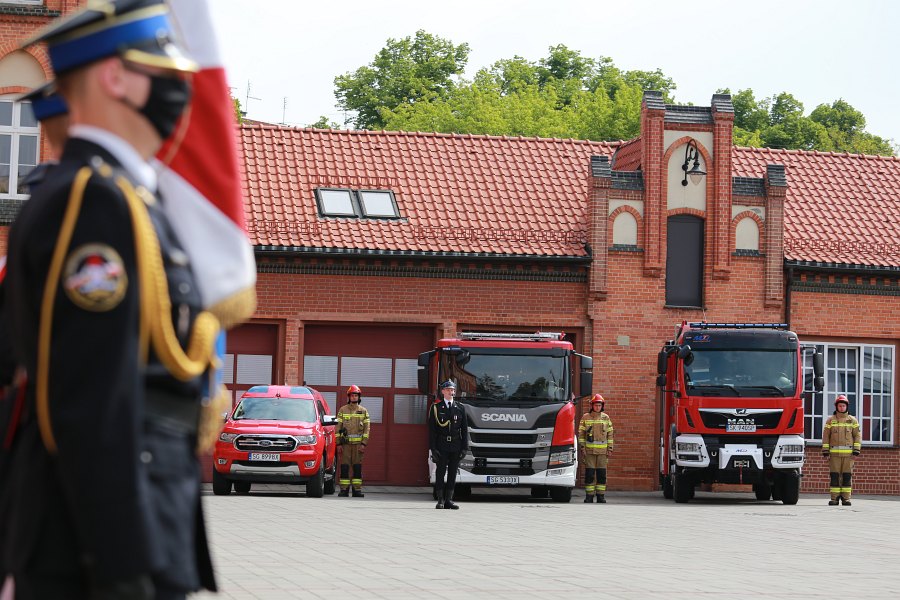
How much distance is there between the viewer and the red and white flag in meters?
3.94

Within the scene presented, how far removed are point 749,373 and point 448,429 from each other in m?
6.24

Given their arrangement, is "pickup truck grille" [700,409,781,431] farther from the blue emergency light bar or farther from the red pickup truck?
the red pickup truck

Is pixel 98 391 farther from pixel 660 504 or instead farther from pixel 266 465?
pixel 660 504

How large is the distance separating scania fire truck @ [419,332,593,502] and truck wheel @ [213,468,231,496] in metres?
3.80

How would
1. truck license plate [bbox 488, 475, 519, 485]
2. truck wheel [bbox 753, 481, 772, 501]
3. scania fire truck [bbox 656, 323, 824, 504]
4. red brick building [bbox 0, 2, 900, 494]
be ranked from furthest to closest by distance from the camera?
red brick building [bbox 0, 2, 900, 494] → truck wheel [bbox 753, 481, 772, 501] → scania fire truck [bbox 656, 323, 824, 504] → truck license plate [bbox 488, 475, 519, 485]

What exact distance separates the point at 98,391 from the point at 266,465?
22.4 metres

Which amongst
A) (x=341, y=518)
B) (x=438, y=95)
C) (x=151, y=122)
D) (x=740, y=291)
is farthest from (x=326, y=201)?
(x=438, y=95)

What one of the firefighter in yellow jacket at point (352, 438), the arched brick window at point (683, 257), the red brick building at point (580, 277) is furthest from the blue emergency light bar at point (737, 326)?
the firefighter in yellow jacket at point (352, 438)

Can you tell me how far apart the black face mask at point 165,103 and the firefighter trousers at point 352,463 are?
2370cm

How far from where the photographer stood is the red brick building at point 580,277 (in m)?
30.7

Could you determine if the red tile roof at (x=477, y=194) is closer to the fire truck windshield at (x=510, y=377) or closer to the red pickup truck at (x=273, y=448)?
the fire truck windshield at (x=510, y=377)

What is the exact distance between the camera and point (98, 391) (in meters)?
3.19

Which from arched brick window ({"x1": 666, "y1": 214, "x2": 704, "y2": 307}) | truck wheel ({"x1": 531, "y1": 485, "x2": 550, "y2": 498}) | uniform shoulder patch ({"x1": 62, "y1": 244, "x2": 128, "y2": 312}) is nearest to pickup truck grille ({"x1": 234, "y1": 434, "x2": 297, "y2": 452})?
truck wheel ({"x1": 531, "y1": 485, "x2": 550, "y2": 498})

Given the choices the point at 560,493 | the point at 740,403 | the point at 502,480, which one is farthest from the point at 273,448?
the point at 740,403
